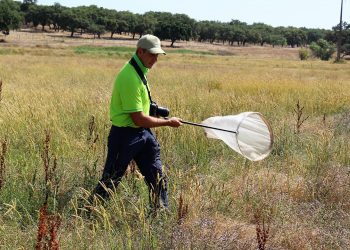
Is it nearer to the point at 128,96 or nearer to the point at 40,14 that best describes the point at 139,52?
the point at 128,96

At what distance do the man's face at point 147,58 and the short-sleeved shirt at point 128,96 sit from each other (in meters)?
0.03

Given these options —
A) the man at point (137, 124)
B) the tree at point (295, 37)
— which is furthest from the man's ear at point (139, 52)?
the tree at point (295, 37)

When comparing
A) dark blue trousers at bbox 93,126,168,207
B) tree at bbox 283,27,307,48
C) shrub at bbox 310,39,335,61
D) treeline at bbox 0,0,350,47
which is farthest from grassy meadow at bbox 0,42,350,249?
tree at bbox 283,27,307,48

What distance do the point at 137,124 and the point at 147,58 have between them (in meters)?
0.60

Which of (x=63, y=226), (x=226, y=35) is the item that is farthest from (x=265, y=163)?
(x=226, y=35)

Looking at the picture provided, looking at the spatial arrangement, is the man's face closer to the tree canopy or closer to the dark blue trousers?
the dark blue trousers

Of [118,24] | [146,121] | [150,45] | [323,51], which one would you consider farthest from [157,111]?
[118,24]

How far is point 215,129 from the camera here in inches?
157

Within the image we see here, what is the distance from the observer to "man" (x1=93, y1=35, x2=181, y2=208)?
12.3 ft

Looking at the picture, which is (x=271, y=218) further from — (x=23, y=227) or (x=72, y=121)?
(x=72, y=121)

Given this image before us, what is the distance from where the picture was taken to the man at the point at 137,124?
3748mm

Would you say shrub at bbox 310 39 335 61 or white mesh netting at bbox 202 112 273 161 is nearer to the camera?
white mesh netting at bbox 202 112 273 161

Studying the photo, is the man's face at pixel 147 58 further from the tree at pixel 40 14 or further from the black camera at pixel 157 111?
the tree at pixel 40 14

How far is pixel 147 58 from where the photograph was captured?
381cm
